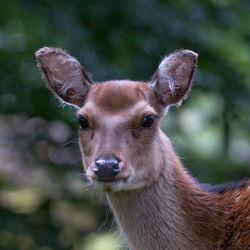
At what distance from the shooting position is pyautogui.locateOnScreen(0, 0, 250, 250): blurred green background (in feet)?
31.7

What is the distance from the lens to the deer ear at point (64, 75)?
21.6 feet

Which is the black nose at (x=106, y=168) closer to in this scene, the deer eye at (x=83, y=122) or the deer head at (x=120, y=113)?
the deer head at (x=120, y=113)

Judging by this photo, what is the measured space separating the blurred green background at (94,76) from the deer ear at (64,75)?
2.57 metres

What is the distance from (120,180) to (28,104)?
4616 mm

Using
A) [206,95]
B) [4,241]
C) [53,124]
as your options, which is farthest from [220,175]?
[4,241]

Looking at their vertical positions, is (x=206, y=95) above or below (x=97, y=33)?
below

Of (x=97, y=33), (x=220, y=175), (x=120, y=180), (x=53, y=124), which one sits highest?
(x=120, y=180)

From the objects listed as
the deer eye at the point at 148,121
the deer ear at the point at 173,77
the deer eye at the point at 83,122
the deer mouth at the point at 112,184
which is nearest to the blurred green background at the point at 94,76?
the deer ear at the point at 173,77

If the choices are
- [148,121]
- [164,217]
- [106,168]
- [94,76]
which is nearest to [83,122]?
[148,121]

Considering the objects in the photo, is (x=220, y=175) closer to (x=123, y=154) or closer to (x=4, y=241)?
(x=4, y=241)

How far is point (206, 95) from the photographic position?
1089 centimetres

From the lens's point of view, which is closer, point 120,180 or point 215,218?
point 120,180

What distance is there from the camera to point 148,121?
20.3 feet

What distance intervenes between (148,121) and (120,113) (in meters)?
0.25
